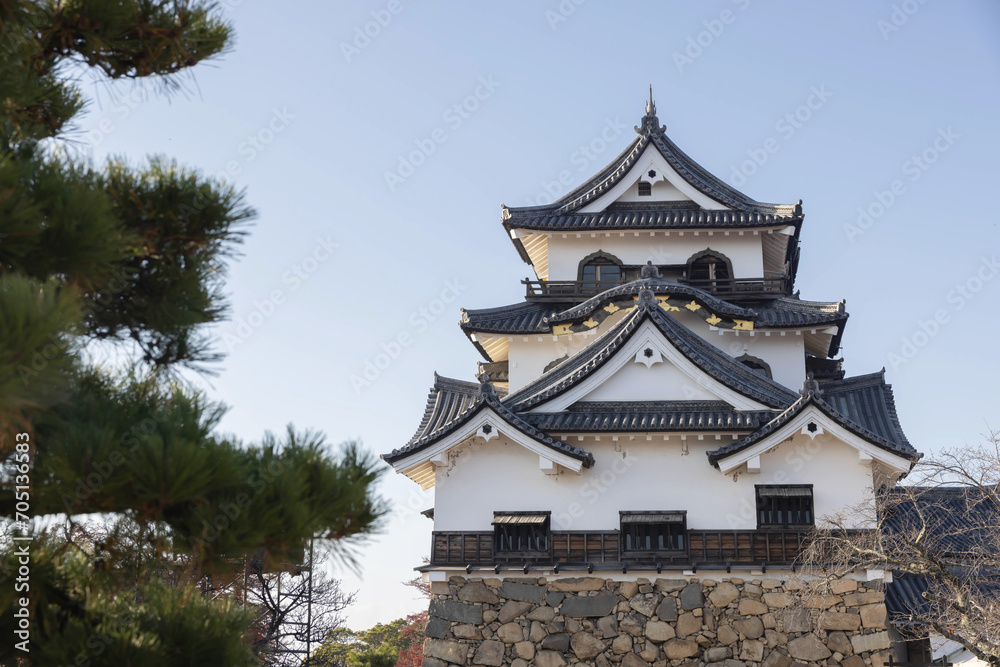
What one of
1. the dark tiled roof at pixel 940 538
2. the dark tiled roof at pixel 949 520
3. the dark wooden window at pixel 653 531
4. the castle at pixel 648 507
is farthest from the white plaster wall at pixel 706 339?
the dark wooden window at pixel 653 531

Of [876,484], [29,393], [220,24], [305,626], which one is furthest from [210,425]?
[305,626]

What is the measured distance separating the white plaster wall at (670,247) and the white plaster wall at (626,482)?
5.56 m

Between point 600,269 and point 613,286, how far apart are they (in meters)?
0.73

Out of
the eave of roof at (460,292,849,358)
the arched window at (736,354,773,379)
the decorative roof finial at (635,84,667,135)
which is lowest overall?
the arched window at (736,354,773,379)

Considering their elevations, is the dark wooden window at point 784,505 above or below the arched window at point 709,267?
below

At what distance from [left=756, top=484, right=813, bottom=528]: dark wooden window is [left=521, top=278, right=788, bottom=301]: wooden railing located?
17.9 feet

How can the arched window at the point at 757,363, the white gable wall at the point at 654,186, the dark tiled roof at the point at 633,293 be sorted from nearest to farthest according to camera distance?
the dark tiled roof at the point at 633,293 → the arched window at the point at 757,363 → the white gable wall at the point at 654,186

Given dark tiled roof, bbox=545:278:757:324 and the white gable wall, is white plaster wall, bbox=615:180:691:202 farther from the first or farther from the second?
dark tiled roof, bbox=545:278:757:324

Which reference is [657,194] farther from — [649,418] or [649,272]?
[649,418]

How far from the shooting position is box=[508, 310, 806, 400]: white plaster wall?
701 inches

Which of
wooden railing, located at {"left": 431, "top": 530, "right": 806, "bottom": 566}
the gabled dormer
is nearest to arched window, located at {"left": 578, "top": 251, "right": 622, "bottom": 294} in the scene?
the gabled dormer

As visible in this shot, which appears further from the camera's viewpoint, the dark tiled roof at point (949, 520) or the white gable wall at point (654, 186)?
the white gable wall at point (654, 186)

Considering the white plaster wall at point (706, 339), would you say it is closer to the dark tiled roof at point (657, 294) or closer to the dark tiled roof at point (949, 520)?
the dark tiled roof at point (657, 294)

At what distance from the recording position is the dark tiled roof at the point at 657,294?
17.2 m
